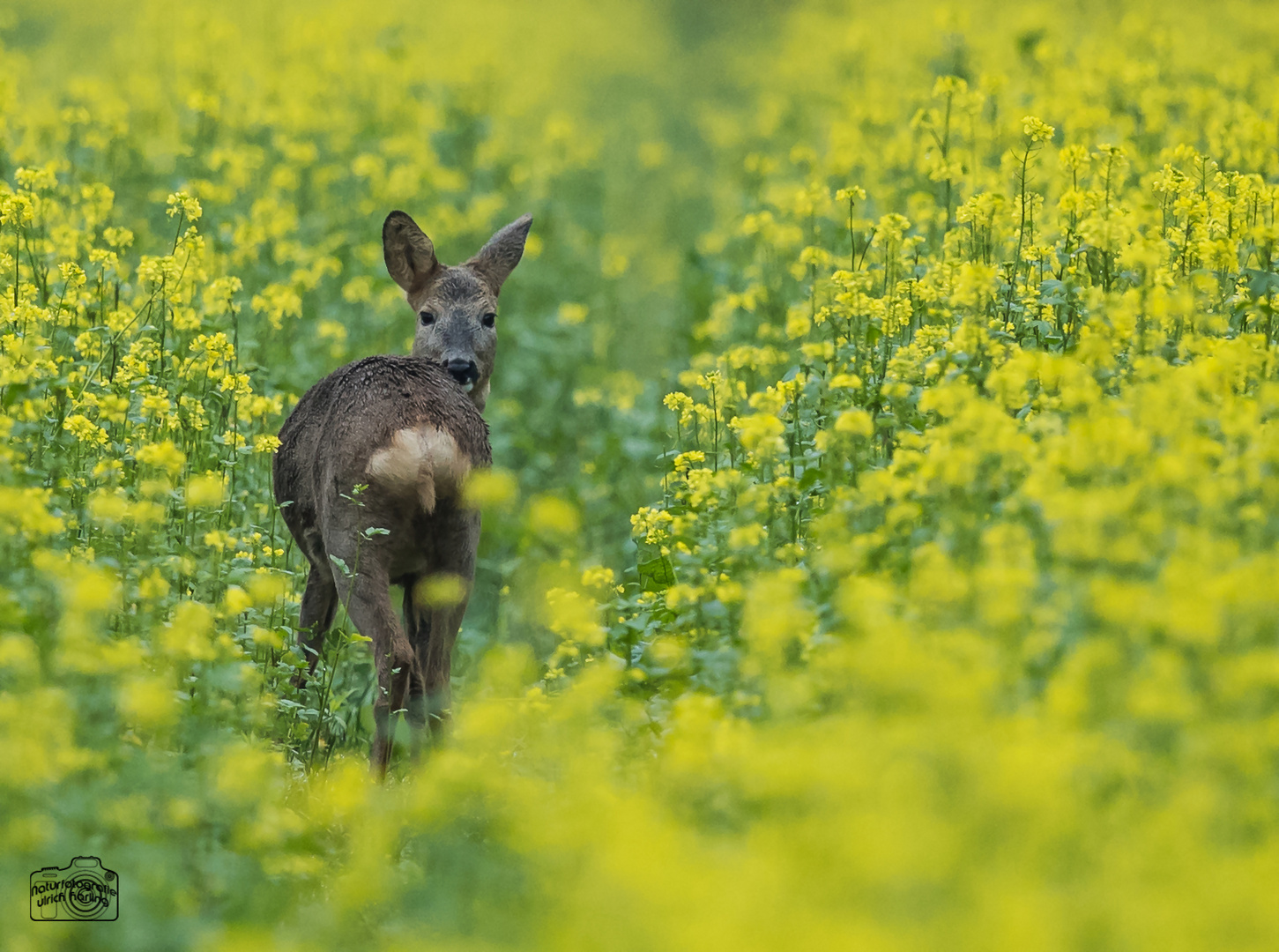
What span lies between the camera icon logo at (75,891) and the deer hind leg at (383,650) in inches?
86.9

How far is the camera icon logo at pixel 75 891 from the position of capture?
3.79m

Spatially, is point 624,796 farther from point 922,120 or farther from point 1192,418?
point 922,120

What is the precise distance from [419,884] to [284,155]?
1103 centimetres

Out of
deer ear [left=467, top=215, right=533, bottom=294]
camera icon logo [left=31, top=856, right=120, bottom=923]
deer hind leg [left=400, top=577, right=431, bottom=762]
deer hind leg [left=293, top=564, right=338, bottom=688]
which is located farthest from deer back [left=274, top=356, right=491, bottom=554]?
camera icon logo [left=31, top=856, right=120, bottom=923]

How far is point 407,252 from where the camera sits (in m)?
8.61

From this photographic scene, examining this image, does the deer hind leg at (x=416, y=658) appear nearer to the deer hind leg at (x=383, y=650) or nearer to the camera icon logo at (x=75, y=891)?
the deer hind leg at (x=383, y=650)

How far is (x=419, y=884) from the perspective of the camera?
404cm

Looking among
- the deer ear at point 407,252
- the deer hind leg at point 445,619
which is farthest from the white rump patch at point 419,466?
the deer ear at point 407,252

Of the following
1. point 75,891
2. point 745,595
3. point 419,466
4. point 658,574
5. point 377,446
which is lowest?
point 75,891

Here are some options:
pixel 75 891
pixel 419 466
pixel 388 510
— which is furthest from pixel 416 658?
pixel 75 891

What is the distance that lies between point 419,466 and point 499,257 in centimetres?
301

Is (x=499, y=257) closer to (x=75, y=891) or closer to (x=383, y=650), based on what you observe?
(x=383, y=650)

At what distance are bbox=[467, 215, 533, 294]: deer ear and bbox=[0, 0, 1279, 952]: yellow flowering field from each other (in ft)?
4.20

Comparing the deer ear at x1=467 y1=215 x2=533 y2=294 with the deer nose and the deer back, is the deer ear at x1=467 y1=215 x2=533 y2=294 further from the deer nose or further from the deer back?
the deer back
